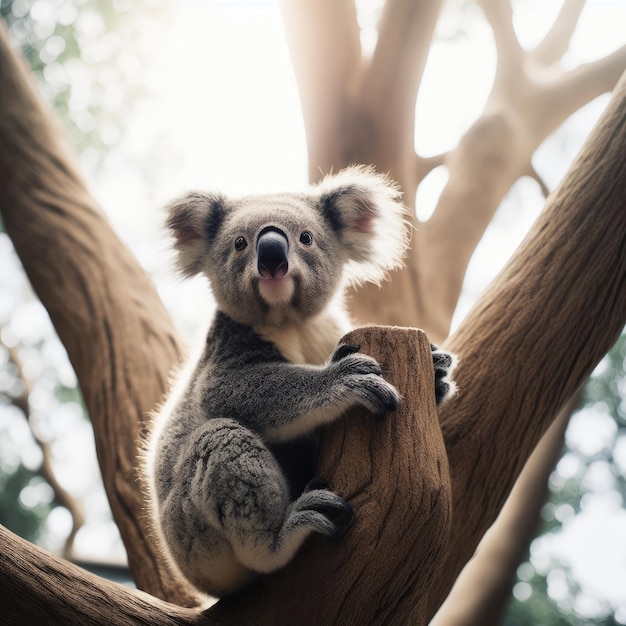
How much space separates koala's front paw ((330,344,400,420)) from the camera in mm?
2035

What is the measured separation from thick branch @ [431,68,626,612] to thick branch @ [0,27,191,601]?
4.58ft

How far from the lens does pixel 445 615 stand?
4.46 m

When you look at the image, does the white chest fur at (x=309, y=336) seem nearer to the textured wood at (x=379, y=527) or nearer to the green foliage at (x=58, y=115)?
the textured wood at (x=379, y=527)

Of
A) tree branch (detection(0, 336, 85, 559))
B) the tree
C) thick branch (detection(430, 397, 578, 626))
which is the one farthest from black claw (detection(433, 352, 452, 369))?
tree branch (detection(0, 336, 85, 559))

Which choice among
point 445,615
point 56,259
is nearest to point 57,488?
point 56,259

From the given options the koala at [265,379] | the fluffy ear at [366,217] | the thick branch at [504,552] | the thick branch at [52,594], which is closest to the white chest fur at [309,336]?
the koala at [265,379]

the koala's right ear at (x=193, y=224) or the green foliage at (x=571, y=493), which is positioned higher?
the koala's right ear at (x=193, y=224)

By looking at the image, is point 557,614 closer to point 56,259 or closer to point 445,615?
point 445,615

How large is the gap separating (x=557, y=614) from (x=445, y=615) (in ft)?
2.42

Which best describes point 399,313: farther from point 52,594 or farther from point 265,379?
point 52,594

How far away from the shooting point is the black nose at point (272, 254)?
7.80 feet

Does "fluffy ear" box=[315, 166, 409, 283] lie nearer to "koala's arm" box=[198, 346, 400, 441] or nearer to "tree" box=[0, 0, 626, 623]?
"tree" box=[0, 0, 626, 623]

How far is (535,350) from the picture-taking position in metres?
2.62

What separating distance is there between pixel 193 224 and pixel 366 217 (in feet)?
2.50
